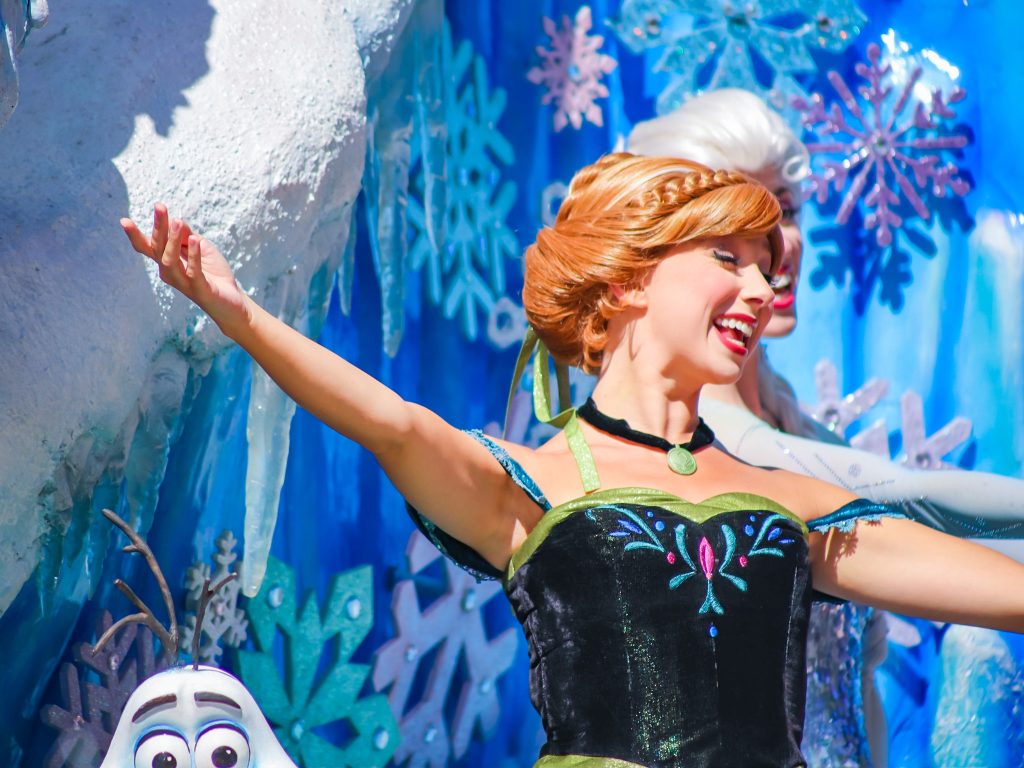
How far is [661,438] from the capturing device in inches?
80.5

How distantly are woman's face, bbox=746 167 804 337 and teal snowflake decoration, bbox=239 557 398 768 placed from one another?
864 millimetres

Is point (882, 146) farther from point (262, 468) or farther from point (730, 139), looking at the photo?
point (262, 468)

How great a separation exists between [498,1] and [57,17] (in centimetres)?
110

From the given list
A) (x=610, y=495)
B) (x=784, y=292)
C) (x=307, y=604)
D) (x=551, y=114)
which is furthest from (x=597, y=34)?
(x=610, y=495)

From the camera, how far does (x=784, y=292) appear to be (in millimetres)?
2836

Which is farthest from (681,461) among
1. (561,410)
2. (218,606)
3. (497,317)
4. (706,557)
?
(497,317)

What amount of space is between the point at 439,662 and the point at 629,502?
3.47ft

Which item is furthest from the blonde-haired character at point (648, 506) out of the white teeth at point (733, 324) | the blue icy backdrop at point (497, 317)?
the blue icy backdrop at point (497, 317)

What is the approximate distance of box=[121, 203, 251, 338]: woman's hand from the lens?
1.64 m

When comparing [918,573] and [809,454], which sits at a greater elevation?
[809,454]

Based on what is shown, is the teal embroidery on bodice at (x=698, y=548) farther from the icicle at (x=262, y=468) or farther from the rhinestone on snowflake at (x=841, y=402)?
the rhinestone on snowflake at (x=841, y=402)

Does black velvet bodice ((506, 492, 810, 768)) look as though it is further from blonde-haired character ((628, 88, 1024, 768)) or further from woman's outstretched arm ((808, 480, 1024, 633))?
blonde-haired character ((628, 88, 1024, 768))

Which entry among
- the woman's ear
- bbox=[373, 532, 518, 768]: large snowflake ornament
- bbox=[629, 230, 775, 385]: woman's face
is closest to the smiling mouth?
bbox=[629, 230, 775, 385]: woman's face

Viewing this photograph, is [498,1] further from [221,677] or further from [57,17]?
[221,677]
